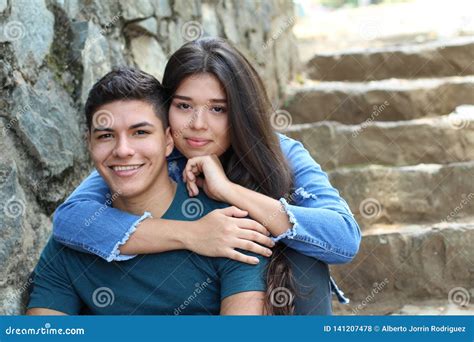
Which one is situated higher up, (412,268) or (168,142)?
(168,142)

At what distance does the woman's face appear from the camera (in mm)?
2004

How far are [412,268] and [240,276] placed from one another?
4.87ft

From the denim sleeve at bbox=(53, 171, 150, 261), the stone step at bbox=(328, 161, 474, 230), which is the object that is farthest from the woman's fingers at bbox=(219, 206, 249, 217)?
the stone step at bbox=(328, 161, 474, 230)

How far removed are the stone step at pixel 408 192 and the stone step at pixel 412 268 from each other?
0.18 metres

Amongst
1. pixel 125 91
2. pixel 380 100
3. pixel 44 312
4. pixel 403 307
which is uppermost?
pixel 125 91

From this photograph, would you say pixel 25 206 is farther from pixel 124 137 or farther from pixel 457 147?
pixel 457 147

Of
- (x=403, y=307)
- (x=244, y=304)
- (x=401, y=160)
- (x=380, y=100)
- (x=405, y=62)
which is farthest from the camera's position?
(x=405, y=62)

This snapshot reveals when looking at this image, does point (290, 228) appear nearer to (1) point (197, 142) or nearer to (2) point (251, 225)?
(2) point (251, 225)

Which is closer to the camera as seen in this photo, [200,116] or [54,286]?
[54,286]

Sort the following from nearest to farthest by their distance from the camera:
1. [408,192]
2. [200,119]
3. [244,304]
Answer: [244,304]
[200,119]
[408,192]

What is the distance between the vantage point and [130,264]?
6.14 feet

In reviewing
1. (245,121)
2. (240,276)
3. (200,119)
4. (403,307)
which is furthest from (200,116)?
(403,307)
